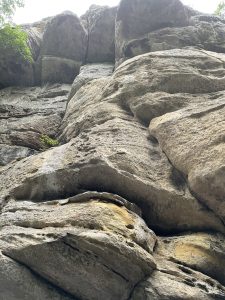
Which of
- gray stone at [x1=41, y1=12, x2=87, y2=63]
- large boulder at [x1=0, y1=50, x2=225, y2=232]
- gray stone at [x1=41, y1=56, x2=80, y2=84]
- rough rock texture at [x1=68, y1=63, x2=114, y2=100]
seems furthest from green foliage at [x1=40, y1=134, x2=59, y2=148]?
gray stone at [x1=41, y1=12, x2=87, y2=63]

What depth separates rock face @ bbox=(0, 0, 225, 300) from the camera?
7.23 m

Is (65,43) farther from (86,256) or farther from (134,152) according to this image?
(86,256)

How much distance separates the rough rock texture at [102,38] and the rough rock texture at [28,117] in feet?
8.77

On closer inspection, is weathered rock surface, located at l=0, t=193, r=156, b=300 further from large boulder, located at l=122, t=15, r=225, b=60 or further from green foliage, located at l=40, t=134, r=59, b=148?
large boulder, located at l=122, t=15, r=225, b=60

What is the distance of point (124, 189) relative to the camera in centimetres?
960

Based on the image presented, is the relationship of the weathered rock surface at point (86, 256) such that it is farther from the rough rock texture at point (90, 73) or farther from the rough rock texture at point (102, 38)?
the rough rock texture at point (102, 38)

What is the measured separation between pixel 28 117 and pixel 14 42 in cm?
556

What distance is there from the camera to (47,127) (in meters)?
16.0

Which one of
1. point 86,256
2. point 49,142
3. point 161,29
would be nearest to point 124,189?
point 86,256

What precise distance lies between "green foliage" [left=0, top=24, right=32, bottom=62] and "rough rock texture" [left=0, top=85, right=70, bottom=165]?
68.8 inches

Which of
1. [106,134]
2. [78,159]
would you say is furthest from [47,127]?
[78,159]

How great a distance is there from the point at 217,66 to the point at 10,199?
769 centimetres

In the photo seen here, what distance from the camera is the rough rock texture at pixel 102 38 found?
21.9 meters

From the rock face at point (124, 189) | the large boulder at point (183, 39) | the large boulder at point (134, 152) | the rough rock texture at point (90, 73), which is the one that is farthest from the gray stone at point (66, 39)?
the large boulder at point (134, 152)
